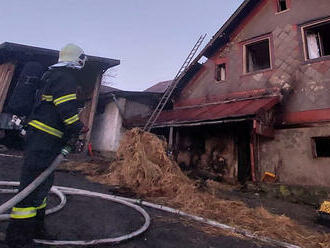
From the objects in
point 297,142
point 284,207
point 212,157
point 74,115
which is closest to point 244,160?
point 212,157

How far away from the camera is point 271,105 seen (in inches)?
294

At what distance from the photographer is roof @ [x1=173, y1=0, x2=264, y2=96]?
9846 mm

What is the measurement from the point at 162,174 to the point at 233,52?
7.02m

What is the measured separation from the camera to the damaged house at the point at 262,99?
7223mm

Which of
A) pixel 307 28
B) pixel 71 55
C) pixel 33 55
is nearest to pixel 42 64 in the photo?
pixel 33 55

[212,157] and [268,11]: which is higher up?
[268,11]

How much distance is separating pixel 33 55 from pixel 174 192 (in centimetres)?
929

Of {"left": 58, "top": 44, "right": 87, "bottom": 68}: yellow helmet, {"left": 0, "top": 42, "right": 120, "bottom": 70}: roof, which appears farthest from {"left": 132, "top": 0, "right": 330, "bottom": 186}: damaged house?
{"left": 58, "top": 44, "right": 87, "bottom": 68}: yellow helmet

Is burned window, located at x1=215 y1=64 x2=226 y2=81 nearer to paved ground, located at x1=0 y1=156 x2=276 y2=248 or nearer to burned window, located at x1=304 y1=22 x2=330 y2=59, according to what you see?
burned window, located at x1=304 y1=22 x2=330 y2=59

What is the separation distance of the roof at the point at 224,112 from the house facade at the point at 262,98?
0.12 ft

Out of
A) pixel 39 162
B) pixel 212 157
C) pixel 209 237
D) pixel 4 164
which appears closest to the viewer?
pixel 39 162

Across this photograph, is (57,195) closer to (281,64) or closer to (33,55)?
(33,55)

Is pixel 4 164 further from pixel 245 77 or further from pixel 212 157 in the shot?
pixel 245 77

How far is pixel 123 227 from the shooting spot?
10.5ft
